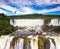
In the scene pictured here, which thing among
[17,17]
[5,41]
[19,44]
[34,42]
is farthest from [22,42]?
[17,17]

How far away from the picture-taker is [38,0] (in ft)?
17.4

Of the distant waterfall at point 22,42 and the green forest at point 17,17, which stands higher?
the green forest at point 17,17

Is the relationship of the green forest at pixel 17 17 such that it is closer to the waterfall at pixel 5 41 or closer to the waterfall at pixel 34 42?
the waterfall at pixel 5 41

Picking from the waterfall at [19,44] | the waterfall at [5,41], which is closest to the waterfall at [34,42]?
the waterfall at [19,44]

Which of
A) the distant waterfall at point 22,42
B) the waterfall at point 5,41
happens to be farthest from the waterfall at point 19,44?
the waterfall at point 5,41

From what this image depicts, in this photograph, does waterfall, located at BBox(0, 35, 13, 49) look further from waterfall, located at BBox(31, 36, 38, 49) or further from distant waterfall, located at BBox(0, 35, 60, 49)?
waterfall, located at BBox(31, 36, 38, 49)

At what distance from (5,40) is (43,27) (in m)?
0.79

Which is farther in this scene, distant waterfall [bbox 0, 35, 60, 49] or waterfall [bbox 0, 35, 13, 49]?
waterfall [bbox 0, 35, 13, 49]

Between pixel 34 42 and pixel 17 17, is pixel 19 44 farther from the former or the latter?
Result: pixel 17 17

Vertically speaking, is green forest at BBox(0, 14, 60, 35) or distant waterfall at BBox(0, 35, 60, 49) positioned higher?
green forest at BBox(0, 14, 60, 35)

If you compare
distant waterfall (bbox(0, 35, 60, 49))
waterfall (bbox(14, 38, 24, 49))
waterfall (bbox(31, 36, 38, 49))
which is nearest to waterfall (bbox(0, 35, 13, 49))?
distant waterfall (bbox(0, 35, 60, 49))

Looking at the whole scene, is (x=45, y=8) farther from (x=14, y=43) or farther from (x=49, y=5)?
(x=14, y=43)

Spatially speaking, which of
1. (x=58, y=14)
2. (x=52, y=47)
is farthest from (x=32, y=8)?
(x=52, y=47)

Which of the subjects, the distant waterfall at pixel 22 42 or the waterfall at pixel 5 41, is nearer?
the distant waterfall at pixel 22 42
